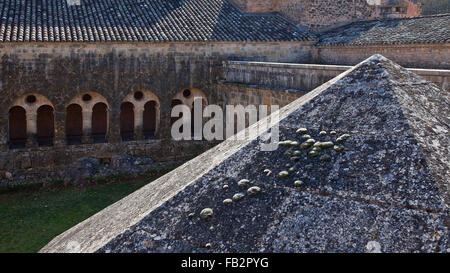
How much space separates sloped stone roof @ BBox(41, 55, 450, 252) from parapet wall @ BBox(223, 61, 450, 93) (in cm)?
731

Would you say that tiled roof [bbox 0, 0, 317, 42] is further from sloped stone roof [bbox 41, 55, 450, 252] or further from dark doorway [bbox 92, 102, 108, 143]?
sloped stone roof [bbox 41, 55, 450, 252]

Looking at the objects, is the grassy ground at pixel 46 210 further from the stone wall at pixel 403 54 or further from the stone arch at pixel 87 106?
the stone wall at pixel 403 54

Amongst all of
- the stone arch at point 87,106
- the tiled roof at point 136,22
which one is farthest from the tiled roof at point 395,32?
the stone arch at point 87,106

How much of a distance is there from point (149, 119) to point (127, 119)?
33.0 inches

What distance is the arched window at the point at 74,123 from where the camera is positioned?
1684cm

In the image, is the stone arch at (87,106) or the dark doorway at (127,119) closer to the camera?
the stone arch at (87,106)

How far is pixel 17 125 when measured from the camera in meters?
16.3

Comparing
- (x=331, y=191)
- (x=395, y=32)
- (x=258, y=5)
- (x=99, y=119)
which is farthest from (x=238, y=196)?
(x=258, y=5)

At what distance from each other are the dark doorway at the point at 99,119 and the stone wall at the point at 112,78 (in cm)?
112

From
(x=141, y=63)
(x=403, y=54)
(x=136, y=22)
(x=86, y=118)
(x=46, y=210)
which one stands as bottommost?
(x=46, y=210)

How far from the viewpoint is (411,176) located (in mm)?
2373

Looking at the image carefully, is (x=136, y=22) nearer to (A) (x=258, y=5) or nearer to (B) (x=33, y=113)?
(B) (x=33, y=113)

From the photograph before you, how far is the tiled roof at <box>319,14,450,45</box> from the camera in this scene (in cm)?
1359
